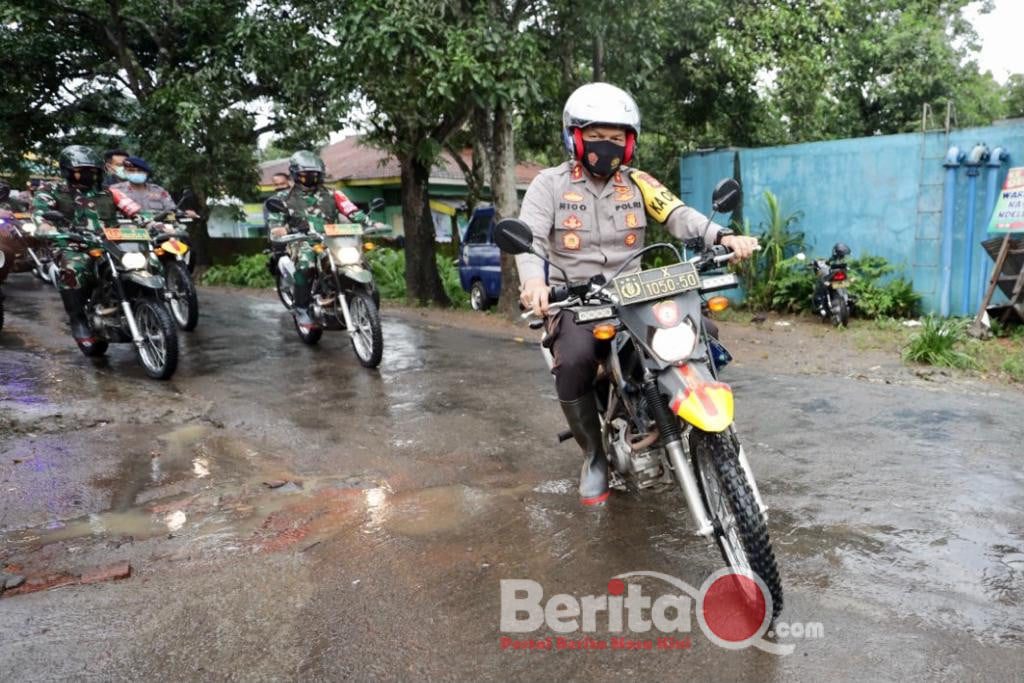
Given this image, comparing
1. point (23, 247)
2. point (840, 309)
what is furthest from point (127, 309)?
point (840, 309)

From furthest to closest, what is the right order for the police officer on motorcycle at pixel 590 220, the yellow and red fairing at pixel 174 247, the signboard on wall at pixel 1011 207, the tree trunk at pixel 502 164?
the tree trunk at pixel 502 164
the signboard on wall at pixel 1011 207
the yellow and red fairing at pixel 174 247
the police officer on motorcycle at pixel 590 220

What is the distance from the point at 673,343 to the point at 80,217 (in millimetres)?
7015

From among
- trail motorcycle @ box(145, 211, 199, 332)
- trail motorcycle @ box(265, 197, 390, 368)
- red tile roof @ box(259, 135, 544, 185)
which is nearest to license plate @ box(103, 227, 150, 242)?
trail motorcycle @ box(145, 211, 199, 332)

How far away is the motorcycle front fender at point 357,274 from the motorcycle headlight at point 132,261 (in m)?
1.81

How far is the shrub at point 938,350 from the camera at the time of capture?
7.38 metres

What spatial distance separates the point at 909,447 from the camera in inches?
195

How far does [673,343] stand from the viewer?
3061 millimetres

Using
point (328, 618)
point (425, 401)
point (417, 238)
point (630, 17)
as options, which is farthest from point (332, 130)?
point (328, 618)

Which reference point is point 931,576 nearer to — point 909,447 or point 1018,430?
point 909,447

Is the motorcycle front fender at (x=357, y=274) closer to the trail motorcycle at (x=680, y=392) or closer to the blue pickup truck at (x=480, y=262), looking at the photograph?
the trail motorcycle at (x=680, y=392)

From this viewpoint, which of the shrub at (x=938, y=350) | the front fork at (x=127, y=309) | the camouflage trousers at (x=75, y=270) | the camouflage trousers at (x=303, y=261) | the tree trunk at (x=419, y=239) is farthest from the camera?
the tree trunk at (x=419, y=239)

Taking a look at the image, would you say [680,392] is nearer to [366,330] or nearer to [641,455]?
[641,455]

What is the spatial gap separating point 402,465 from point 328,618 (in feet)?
6.13

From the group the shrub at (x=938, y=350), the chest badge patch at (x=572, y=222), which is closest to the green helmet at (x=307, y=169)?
the chest badge patch at (x=572, y=222)
